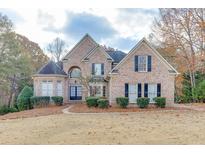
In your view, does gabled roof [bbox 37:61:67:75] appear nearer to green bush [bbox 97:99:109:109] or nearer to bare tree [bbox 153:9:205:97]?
green bush [bbox 97:99:109:109]

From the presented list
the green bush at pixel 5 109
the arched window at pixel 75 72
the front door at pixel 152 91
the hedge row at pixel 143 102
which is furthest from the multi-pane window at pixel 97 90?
the green bush at pixel 5 109

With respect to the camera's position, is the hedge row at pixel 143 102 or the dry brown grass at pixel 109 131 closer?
the dry brown grass at pixel 109 131

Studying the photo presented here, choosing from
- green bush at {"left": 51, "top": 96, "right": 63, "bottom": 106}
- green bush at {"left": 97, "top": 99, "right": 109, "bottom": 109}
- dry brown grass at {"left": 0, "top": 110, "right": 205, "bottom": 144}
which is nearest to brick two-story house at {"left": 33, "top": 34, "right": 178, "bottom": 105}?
green bush at {"left": 51, "top": 96, "right": 63, "bottom": 106}

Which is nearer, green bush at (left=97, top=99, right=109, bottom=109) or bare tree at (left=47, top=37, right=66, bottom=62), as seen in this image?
green bush at (left=97, top=99, right=109, bottom=109)

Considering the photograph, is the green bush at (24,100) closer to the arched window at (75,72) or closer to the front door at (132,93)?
the arched window at (75,72)

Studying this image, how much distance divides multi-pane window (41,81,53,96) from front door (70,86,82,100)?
6.16ft

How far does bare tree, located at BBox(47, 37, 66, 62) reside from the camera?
819 inches

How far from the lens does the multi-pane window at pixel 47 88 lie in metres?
21.9

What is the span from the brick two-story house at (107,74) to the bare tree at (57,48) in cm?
53

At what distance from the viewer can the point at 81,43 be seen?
24.0 meters

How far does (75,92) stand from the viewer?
2361 cm

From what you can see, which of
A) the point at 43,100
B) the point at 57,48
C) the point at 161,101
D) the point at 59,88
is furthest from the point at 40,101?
the point at 161,101
